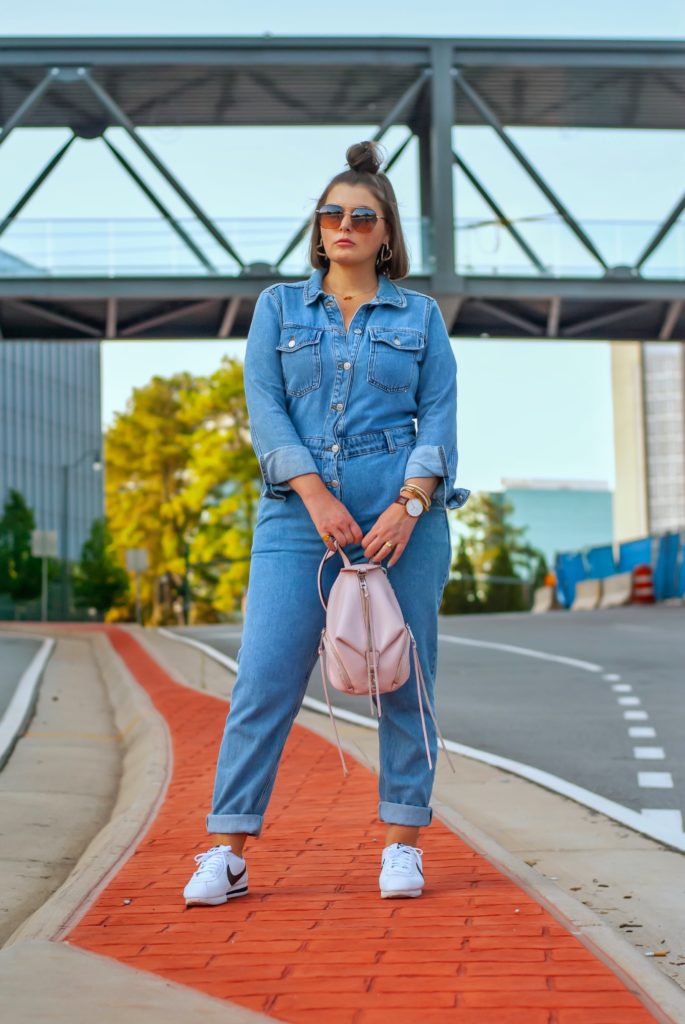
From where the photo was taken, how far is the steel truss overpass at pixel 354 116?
93.1 ft

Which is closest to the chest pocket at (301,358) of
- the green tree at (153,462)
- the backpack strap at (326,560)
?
the backpack strap at (326,560)

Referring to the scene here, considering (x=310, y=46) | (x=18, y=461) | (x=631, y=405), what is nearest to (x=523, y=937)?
(x=310, y=46)

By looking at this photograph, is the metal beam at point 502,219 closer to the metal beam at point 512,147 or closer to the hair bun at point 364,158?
the metal beam at point 512,147

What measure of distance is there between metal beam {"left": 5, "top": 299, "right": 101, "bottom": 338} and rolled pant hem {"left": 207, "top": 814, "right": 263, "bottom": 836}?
2562 cm

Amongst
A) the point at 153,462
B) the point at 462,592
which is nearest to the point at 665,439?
the point at 462,592

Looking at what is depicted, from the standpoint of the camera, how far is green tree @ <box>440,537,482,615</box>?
62812 millimetres

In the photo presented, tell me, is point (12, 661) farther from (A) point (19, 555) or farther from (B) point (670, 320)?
(A) point (19, 555)

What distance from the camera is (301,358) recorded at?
15.2ft

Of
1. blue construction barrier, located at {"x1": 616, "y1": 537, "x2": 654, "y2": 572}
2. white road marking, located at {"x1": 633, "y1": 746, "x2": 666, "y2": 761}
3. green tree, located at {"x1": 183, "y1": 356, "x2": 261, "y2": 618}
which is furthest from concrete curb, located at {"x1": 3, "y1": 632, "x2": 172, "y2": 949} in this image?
green tree, located at {"x1": 183, "y1": 356, "x2": 261, "y2": 618}

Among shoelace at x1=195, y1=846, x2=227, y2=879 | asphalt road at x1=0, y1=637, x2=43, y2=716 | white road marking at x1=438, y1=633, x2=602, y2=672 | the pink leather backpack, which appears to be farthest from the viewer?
white road marking at x1=438, y1=633, x2=602, y2=672

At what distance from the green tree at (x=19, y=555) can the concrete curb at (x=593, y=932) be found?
181 feet

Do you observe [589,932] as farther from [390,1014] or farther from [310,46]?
[310,46]

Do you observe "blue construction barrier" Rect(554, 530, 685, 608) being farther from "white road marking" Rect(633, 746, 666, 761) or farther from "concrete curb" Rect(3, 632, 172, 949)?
"white road marking" Rect(633, 746, 666, 761)

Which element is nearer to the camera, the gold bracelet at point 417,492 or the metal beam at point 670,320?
the gold bracelet at point 417,492
